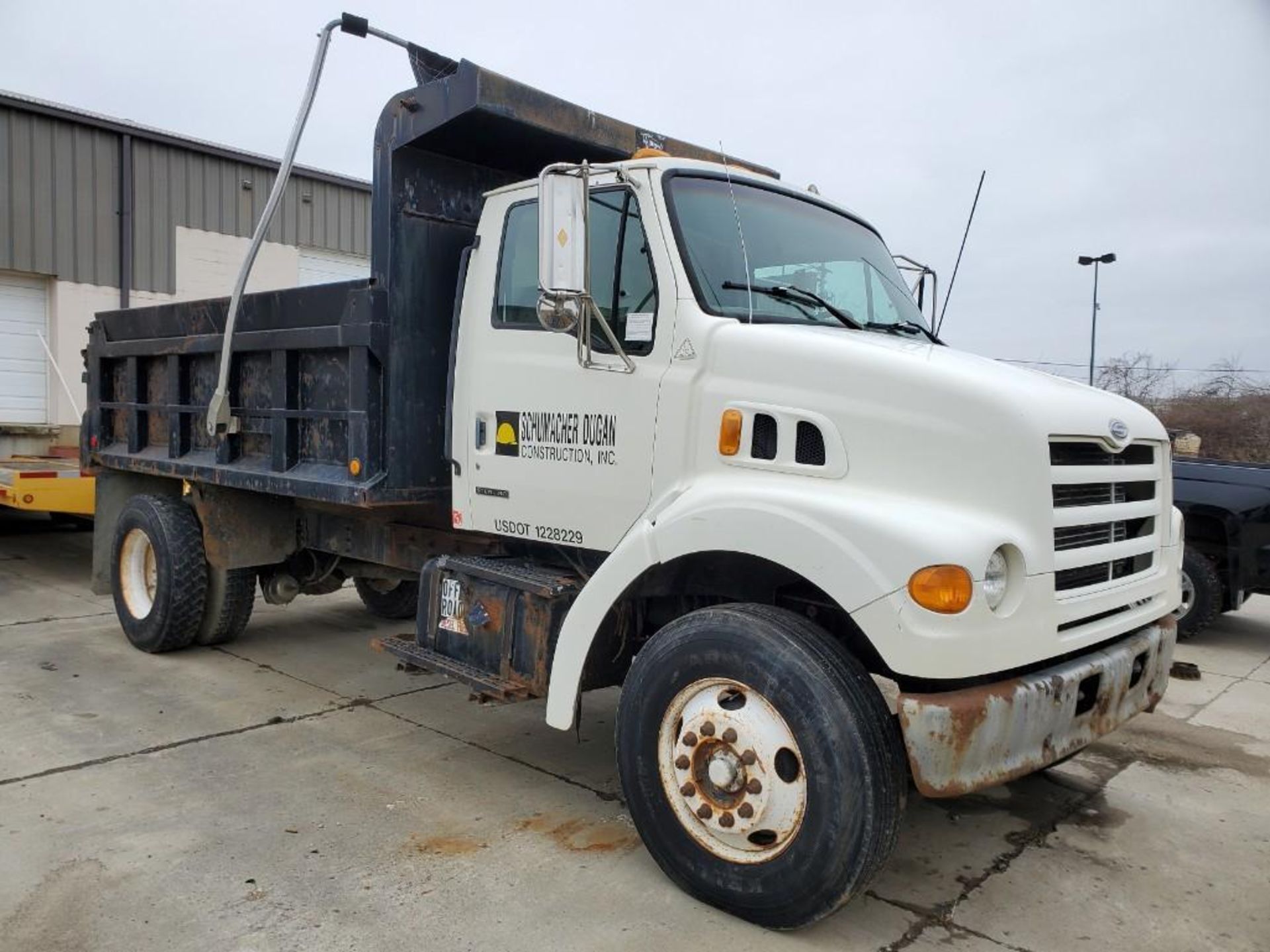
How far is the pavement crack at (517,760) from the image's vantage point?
14.7 ft

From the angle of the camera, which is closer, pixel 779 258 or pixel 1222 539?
pixel 779 258

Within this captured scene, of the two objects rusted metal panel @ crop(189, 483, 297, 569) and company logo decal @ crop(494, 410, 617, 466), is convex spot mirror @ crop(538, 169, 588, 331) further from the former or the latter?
rusted metal panel @ crop(189, 483, 297, 569)

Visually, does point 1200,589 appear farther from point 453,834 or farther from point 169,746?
point 169,746

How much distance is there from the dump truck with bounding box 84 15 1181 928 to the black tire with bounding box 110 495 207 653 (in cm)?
105

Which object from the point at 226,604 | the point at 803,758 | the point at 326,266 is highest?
the point at 326,266

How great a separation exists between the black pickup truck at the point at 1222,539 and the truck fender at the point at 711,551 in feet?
19.1

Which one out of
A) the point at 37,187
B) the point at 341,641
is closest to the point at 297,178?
the point at 37,187

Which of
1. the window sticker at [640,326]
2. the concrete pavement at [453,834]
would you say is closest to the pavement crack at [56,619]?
the concrete pavement at [453,834]

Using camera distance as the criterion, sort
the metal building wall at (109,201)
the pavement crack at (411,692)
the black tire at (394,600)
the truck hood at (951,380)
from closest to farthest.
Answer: the truck hood at (951,380)
the pavement crack at (411,692)
the black tire at (394,600)
the metal building wall at (109,201)

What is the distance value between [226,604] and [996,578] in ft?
17.1

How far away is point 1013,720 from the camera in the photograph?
311 cm

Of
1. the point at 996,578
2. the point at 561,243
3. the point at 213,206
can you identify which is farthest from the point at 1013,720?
the point at 213,206

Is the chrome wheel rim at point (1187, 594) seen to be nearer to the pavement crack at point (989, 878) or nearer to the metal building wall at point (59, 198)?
the pavement crack at point (989, 878)

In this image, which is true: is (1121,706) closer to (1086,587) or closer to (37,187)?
(1086,587)
